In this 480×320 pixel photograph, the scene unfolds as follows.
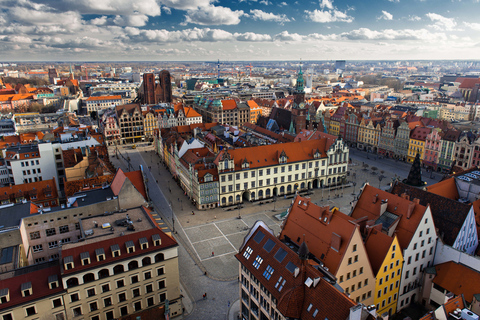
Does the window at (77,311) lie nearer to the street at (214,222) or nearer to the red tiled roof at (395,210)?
the street at (214,222)

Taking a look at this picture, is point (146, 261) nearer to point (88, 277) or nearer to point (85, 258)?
point (88, 277)

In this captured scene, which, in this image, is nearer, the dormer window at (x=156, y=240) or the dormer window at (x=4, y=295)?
the dormer window at (x=4, y=295)

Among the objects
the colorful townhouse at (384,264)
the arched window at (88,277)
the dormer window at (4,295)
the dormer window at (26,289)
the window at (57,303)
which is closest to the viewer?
the dormer window at (4,295)

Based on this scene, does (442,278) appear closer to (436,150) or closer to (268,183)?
(268,183)

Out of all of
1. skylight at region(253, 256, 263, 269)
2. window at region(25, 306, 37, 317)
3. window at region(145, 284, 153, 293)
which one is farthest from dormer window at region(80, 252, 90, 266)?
skylight at region(253, 256, 263, 269)

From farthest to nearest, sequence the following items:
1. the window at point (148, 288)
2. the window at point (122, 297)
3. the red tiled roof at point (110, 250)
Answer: the window at point (148, 288)
the window at point (122, 297)
the red tiled roof at point (110, 250)

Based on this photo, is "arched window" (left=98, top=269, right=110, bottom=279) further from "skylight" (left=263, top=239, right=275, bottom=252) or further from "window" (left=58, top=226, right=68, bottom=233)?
"skylight" (left=263, top=239, right=275, bottom=252)

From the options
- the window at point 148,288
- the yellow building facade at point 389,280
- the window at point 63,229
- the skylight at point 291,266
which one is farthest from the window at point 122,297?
the yellow building facade at point 389,280

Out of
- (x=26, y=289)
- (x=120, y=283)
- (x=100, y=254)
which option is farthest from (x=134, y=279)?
(x=26, y=289)

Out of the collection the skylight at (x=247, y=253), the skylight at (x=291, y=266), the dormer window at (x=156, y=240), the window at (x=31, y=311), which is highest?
the skylight at (x=291, y=266)
